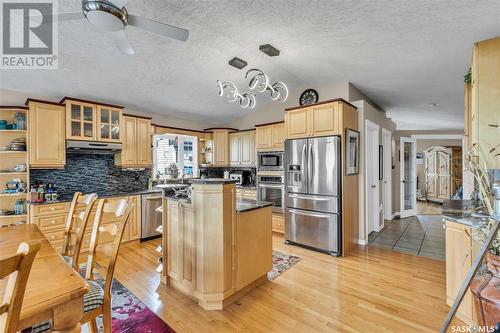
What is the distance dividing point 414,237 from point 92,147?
19.4 feet

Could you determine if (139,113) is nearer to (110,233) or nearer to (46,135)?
(46,135)

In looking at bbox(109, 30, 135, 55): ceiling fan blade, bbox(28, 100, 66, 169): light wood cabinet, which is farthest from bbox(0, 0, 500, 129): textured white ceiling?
bbox(109, 30, 135, 55): ceiling fan blade

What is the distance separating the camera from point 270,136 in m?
4.88

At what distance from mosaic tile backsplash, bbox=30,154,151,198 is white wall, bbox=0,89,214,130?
98 cm

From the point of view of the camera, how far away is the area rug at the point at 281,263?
9.67 feet

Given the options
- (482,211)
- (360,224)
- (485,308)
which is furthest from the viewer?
(360,224)

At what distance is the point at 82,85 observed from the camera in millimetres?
3672

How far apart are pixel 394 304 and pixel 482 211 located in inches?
46.4

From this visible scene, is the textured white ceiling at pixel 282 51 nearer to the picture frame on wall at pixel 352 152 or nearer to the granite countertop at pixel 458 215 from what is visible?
the picture frame on wall at pixel 352 152

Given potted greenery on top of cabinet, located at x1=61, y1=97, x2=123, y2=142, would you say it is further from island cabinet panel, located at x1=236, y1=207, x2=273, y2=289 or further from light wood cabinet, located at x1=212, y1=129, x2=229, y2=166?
island cabinet panel, located at x1=236, y1=207, x2=273, y2=289

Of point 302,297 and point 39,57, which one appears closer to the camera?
point 302,297

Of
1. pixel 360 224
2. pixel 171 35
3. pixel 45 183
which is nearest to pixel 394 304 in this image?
pixel 360 224

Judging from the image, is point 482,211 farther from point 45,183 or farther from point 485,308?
point 45,183

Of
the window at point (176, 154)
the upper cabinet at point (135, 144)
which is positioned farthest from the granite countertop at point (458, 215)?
the upper cabinet at point (135, 144)
